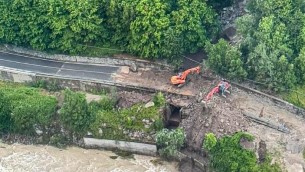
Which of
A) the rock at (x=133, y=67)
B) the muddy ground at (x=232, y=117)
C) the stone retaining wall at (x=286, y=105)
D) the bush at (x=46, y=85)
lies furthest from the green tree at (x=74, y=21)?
the stone retaining wall at (x=286, y=105)

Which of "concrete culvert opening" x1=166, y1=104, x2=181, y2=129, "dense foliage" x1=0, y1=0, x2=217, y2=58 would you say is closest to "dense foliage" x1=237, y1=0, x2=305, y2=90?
"dense foliage" x1=0, y1=0, x2=217, y2=58

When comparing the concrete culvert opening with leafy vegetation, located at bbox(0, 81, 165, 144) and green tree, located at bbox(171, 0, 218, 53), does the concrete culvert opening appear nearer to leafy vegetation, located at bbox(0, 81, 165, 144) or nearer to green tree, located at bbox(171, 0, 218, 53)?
leafy vegetation, located at bbox(0, 81, 165, 144)

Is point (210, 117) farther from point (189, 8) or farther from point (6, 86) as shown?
point (6, 86)

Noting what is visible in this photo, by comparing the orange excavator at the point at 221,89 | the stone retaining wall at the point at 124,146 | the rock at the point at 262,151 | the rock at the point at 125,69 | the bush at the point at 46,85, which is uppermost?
the rock at the point at 125,69

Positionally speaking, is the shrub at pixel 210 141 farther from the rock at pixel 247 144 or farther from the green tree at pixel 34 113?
the green tree at pixel 34 113

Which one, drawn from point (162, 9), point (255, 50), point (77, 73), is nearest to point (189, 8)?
point (162, 9)
